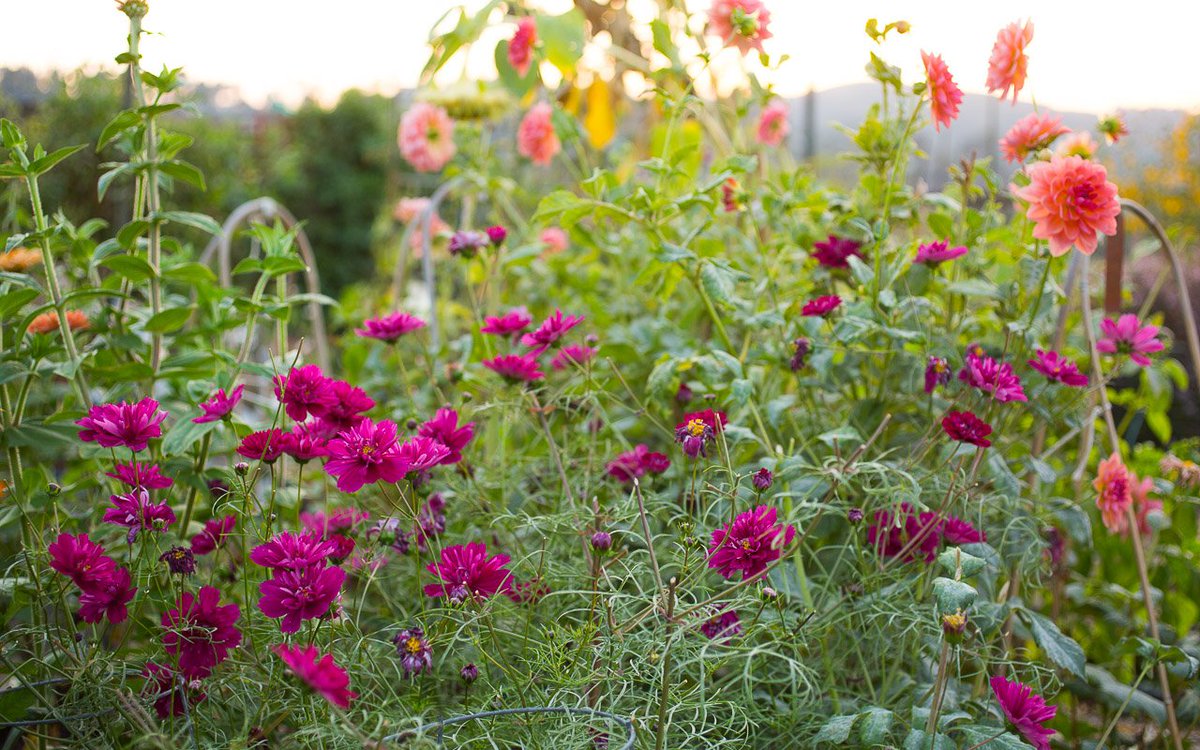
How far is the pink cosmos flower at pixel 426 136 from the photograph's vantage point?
1.97m

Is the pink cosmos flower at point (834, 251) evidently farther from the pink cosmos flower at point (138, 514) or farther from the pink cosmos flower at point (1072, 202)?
the pink cosmos flower at point (138, 514)

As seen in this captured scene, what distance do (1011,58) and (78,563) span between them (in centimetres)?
102

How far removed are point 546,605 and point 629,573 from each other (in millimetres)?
171

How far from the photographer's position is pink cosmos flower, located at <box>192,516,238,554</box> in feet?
2.54

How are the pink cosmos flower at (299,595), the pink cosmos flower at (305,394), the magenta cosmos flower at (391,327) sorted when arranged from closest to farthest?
the pink cosmos flower at (299,595)
the pink cosmos flower at (305,394)
the magenta cosmos flower at (391,327)

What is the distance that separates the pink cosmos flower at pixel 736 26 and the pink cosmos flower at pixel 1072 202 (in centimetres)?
38

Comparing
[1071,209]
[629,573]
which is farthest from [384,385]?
[1071,209]

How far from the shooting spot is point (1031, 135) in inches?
41.3

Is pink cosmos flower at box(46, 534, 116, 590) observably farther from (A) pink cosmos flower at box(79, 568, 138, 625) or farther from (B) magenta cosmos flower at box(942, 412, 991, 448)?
(B) magenta cosmos flower at box(942, 412, 991, 448)

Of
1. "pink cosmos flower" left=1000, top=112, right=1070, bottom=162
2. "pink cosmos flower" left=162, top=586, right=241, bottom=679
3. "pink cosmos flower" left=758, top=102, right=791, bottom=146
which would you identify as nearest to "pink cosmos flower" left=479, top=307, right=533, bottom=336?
"pink cosmos flower" left=162, top=586, right=241, bottom=679

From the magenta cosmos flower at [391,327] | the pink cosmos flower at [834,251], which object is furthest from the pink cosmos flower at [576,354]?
the pink cosmos flower at [834,251]

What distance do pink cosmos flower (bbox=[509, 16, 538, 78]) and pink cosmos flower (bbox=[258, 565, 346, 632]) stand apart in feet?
3.29

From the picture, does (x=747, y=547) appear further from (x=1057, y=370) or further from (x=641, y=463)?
(x=1057, y=370)

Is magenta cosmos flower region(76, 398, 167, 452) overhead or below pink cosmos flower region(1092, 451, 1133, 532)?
overhead
